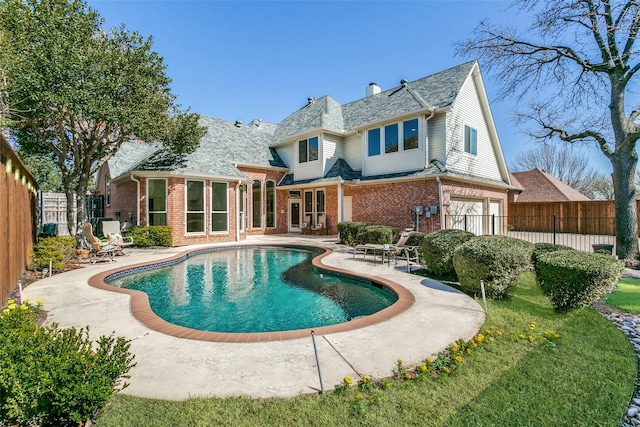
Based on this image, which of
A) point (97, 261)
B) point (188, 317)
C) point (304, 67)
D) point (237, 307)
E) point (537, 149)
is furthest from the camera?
point (537, 149)

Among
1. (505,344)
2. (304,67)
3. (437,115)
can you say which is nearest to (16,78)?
(304,67)

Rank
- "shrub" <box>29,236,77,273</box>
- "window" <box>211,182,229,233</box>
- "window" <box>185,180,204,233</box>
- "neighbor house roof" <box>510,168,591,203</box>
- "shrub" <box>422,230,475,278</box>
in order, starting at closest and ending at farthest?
"shrub" <box>422,230,475,278</box>
"shrub" <box>29,236,77,273</box>
"window" <box>185,180,204,233</box>
"window" <box>211,182,229,233</box>
"neighbor house roof" <box>510,168,591,203</box>

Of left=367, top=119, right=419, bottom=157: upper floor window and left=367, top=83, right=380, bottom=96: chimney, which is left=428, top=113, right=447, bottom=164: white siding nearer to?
left=367, top=119, right=419, bottom=157: upper floor window

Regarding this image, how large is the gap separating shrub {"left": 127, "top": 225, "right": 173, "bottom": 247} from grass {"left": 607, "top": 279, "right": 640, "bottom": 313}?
1511 centimetres

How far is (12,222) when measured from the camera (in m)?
6.29

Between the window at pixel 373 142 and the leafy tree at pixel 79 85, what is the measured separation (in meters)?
9.16

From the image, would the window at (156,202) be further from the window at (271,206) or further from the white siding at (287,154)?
the white siding at (287,154)

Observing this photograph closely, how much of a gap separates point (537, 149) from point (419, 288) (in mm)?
45210

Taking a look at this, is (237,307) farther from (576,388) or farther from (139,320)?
(576,388)

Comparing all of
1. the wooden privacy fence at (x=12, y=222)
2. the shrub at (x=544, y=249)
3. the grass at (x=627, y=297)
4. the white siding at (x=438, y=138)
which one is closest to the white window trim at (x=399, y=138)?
the white siding at (x=438, y=138)

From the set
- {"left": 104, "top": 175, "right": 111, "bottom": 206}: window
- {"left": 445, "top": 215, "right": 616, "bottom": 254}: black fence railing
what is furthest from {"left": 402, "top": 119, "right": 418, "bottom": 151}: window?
{"left": 104, "top": 175, "right": 111, "bottom": 206}: window

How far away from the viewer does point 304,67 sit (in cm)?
1616

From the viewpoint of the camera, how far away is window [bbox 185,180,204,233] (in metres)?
15.4

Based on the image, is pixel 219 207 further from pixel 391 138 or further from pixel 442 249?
pixel 442 249
